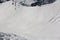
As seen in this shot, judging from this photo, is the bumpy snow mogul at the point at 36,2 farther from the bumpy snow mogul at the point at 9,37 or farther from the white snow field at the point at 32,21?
the bumpy snow mogul at the point at 9,37

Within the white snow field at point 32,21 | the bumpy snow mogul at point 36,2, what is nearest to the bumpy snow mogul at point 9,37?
the white snow field at point 32,21

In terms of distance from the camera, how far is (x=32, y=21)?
5.38 ft

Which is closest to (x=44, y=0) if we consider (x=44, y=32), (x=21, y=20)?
(x=21, y=20)

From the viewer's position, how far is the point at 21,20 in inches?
66.2

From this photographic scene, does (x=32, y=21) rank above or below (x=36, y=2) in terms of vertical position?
below

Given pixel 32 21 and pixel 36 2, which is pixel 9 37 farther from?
pixel 36 2

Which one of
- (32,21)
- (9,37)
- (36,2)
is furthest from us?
(36,2)

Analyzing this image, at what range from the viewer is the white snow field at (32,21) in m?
1.44

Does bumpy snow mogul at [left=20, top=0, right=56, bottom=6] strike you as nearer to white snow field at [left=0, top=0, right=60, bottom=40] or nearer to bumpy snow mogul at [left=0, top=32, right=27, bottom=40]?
white snow field at [left=0, top=0, right=60, bottom=40]

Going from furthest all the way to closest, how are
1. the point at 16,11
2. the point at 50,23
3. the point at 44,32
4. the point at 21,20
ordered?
the point at 16,11
the point at 21,20
the point at 50,23
the point at 44,32

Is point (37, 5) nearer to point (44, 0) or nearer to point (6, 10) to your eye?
point (44, 0)

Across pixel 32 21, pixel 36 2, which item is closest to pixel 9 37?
pixel 32 21

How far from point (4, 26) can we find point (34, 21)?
0.34 metres

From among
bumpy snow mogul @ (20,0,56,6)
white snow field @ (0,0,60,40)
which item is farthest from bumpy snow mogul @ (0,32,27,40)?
bumpy snow mogul @ (20,0,56,6)
